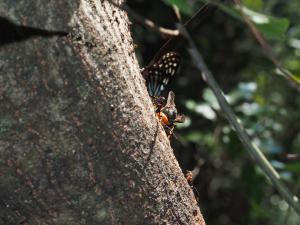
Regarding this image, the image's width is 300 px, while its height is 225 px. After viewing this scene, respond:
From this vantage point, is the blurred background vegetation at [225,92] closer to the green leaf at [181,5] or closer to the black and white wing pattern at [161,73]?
the black and white wing pattern at [161,73]

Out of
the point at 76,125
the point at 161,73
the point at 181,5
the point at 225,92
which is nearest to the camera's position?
the point at 181,5

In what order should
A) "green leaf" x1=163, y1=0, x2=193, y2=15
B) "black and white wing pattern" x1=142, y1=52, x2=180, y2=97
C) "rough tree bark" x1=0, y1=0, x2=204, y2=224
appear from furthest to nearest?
"black and white wing pattern" x1=142, y1=52, x2=180, y2=97
"rough tree bark" x1=0, y1=0, x2=204, y2=224
"green leaf" x1=163, y1=0, x2=193, y2=15

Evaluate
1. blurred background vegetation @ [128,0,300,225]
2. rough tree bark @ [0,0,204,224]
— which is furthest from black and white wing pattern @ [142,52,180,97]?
blurred background vegetation @ [128,0,300,225]

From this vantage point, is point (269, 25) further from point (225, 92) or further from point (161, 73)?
point (225, 92)

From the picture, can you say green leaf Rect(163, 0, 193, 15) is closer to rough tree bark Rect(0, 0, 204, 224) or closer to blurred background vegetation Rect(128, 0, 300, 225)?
rough tree bark Rect(0, 0, 204, 224)

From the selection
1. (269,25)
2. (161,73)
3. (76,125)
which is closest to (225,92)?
(161,73)

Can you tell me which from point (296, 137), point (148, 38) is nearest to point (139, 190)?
point (148, 38)

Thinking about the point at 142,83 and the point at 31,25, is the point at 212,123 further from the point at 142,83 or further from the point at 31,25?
the point at 31,25
